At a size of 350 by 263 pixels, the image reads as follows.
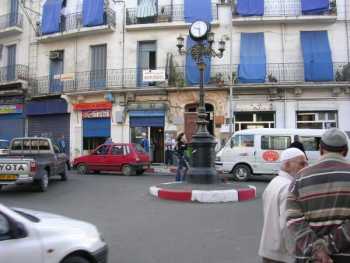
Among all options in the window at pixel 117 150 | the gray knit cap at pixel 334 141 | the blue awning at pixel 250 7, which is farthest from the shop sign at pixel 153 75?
the gray knit cap at pixel 334 141

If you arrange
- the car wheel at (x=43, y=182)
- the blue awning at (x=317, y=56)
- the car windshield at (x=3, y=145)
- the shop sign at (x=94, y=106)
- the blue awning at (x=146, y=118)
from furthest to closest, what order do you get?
the shop sign at (x=94, y=106)
the blue awning at (x=146, y=118)
the blue awning at (x=317, y=56)
the car windshield at (x=3, y=145)
the car wheel at (x=43, y=182)

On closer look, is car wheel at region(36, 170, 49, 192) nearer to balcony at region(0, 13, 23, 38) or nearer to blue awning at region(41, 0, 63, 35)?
blue awning at region(41, 0, 63, 35)

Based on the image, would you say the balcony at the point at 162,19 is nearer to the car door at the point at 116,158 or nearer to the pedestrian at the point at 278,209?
the car door at the point at 116,158

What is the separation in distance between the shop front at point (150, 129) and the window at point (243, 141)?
27.6 ft

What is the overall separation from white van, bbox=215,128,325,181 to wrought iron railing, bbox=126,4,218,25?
410 inches

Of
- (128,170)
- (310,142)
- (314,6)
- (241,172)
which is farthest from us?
(314,6)

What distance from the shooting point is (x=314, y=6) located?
2672 centimetres

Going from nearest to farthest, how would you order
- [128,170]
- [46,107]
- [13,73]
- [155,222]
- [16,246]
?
[16,246] → [155,222] → [128,170] → [46,107] → [13,73]

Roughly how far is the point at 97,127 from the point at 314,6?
14.2m

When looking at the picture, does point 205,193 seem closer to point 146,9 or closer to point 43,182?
point 43,182

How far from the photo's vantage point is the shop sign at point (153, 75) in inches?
1072

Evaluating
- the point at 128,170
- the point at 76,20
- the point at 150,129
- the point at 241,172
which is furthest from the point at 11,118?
the point at 241,172

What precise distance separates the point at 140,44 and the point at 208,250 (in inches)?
903

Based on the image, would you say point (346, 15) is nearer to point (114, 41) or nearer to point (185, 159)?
point (114, 41)
